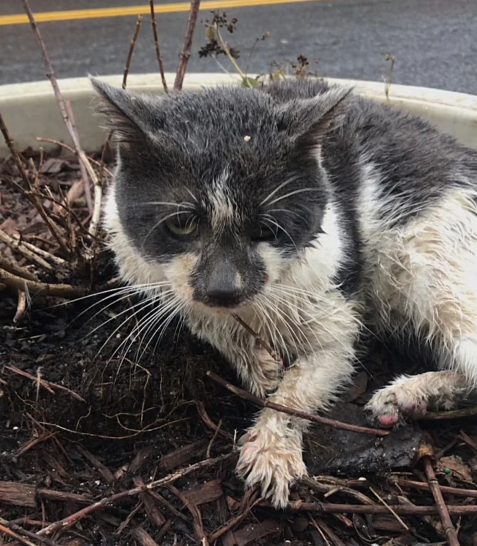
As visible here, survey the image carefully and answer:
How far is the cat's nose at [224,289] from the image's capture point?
1817 mm

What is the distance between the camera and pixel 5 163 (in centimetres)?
359

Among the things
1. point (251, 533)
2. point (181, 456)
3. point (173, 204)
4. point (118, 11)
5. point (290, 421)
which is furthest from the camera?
point (118, 11)

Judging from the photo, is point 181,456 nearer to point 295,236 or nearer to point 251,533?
point 251,533

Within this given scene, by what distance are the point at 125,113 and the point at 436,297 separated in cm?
153

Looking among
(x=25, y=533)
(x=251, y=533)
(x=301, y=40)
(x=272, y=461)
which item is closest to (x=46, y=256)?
(x=25, y=533)

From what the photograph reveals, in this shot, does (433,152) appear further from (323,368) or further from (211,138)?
(211,138)

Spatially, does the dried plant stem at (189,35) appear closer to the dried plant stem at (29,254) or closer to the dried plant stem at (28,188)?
the dried plant stem at (28,188)

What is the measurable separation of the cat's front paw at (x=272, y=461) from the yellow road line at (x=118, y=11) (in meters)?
5.17

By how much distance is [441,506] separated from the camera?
1942mm

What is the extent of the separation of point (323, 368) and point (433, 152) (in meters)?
1.19

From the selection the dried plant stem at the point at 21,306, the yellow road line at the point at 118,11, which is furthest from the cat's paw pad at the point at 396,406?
the yellow road line at the point at 118,11

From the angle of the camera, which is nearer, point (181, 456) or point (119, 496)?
point (119, 496)

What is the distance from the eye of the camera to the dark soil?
6.52 ft

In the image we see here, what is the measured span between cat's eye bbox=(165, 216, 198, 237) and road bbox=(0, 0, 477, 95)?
109 inches
